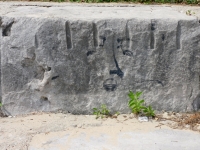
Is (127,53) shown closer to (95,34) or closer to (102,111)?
(95,34)

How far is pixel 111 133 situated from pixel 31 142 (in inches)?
24.7

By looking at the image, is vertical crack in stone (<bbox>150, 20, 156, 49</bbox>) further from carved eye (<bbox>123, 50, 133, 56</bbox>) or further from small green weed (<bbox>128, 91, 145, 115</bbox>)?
small green weed (<bbox>128, 91, 145, 115</bbox>)

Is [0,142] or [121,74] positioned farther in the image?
[121,74]

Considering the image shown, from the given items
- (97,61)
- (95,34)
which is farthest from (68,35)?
(97,61)

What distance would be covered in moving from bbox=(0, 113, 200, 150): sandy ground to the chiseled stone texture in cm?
10

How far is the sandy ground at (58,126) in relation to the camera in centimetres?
303

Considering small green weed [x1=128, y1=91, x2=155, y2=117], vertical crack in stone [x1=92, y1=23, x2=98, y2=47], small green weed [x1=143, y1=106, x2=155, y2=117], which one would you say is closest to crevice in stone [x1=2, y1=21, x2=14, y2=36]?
vertical crack in stone [x1=92, y1=23, x2=98, y2=47]

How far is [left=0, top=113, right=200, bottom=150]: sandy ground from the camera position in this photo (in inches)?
119

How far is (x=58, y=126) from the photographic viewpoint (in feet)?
10.5

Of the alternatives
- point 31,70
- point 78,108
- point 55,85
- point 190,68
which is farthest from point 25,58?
point 190,68

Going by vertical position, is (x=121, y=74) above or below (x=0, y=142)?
above

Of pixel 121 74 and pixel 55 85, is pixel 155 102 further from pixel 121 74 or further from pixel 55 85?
pixel 55 85

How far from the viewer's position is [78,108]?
3.40 meters

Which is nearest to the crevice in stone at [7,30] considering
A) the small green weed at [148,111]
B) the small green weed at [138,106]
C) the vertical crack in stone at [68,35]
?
the vertical crack in stone at [68,35]
